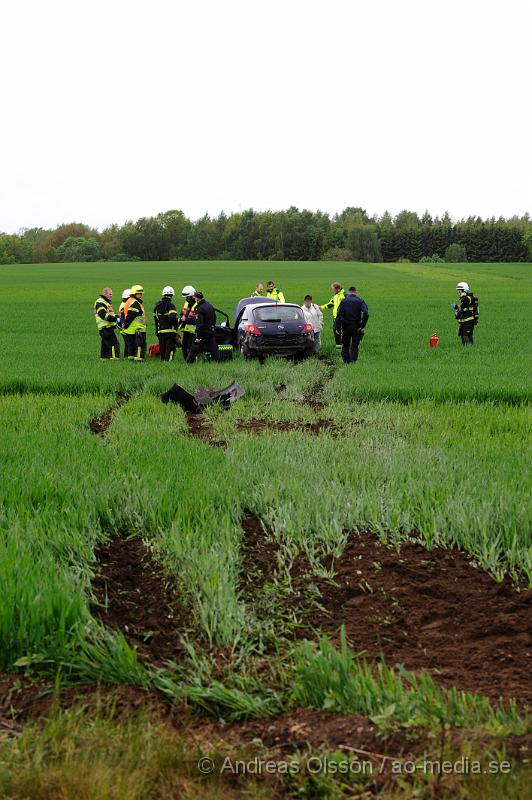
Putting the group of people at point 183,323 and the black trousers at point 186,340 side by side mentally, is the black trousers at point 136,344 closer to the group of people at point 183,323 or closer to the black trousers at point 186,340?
the group of people at point 183,323

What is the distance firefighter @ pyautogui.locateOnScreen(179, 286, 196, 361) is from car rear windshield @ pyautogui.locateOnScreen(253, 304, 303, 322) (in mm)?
1509

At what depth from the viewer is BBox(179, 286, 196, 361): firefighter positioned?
18.0 metres

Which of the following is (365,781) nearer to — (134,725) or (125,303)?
(134,725)

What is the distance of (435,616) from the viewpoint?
15.2 ft

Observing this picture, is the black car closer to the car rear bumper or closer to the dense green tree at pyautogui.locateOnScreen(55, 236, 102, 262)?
the car rear bumper

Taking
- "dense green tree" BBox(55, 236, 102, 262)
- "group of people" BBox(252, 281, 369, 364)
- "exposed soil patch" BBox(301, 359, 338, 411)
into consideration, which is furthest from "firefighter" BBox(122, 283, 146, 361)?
"dense green tree" BBox(55, 236, 102, 262)

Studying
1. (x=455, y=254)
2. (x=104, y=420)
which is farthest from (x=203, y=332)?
(x=455, y=254)

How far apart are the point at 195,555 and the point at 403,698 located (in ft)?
6.83

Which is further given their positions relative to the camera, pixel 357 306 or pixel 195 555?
pixel 357 306

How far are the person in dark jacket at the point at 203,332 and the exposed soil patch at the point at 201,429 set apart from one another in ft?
16.2

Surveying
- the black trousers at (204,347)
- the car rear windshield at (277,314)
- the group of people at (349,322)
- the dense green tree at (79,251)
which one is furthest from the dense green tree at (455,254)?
the black trousers at (204,347)

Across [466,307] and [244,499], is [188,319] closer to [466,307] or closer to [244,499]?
[466,307]

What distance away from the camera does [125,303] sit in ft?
61.4

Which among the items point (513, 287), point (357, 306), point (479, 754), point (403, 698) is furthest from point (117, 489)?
point (513, 287)
